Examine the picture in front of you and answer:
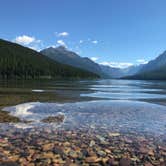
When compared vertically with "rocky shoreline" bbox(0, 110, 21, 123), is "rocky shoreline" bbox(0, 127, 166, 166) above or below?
below

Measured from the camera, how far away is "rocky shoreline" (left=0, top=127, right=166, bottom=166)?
1170 centimetres

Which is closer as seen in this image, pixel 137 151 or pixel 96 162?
pixel 96 162

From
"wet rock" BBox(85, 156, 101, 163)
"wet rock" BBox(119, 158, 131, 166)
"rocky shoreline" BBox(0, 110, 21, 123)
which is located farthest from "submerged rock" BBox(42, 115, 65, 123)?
"wet rock" BBox(119, 158, 131, 166)

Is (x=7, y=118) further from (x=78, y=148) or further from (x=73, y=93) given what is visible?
(x=73, y=93)

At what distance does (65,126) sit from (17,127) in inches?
121

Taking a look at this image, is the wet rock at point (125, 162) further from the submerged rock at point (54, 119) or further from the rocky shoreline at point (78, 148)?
the submerged rock at point (54, 119)

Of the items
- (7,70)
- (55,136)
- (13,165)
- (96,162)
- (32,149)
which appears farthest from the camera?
(7,70)

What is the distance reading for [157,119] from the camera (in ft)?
75.4

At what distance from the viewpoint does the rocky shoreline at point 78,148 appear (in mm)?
11703

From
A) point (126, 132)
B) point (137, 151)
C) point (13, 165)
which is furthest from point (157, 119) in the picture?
point (13, 165)

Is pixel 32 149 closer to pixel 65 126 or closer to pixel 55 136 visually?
pixel 55 136

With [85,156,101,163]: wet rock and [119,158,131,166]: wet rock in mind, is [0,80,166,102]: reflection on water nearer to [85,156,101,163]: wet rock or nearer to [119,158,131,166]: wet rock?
[85,156,101,163]: wet rock

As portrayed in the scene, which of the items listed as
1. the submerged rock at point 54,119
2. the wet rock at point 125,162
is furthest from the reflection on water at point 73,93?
the wet rock at point 125,162

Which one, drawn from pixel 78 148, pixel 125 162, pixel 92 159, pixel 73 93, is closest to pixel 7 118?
pixel 78 148
